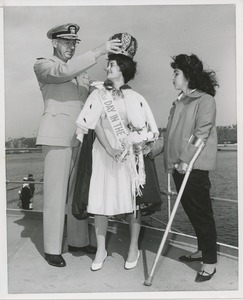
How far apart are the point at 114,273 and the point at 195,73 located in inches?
51.8

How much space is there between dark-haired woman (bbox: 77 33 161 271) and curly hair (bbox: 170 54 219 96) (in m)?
0.29

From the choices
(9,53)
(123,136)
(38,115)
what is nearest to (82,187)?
(123,136)

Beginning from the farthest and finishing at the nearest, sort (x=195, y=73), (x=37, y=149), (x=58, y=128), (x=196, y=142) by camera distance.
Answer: (x=37, y=149) < (x=58, y=128) < (x=195, y=73) < (x=196, y=142)

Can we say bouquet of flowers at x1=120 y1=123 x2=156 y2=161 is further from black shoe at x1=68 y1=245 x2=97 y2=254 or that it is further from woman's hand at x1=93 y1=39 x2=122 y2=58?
black shoe at x1=68 y1=245 x2=97 y2=254

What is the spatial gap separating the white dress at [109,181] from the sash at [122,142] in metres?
0.03

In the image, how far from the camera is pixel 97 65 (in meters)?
2.59

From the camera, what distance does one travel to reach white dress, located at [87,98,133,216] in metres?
2.47

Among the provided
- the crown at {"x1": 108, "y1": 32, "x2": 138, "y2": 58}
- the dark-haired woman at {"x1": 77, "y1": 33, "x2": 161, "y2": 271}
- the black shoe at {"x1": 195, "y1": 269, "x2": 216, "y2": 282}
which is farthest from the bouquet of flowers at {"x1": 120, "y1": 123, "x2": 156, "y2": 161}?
the black shoe at {"x1": 195, "y1": 269, "x2": 216, "y2": 282}

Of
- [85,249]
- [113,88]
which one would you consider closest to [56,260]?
[85,249]

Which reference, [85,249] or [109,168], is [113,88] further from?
[85,249]

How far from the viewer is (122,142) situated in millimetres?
2467

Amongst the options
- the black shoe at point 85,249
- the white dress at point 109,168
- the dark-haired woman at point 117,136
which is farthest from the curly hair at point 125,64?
the black shoe at point 85,249

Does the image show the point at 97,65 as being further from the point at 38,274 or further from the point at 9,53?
the point at 38,274

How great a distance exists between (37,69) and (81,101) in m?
0.34
